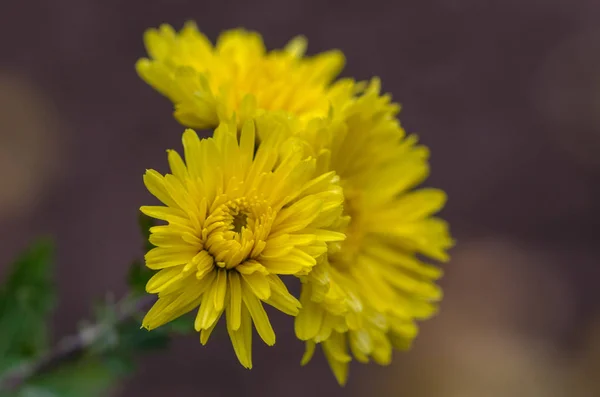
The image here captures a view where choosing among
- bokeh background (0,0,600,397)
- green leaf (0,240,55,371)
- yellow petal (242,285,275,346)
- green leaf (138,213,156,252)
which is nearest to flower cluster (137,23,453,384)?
yellow petal (242,285,275,346)

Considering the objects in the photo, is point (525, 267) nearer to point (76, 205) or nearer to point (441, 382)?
point (441, 382)

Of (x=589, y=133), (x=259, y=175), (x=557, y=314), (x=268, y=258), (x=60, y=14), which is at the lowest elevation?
(x=268, y=258)

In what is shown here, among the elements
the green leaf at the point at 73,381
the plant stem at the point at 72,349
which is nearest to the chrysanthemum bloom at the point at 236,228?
the plant stem at the point at 72,349

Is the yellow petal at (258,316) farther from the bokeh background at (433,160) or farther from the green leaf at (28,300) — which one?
the bokeh background at (433,160)

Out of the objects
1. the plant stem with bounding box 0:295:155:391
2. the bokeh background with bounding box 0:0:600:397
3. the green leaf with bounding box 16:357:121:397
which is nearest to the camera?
the plant stem with bounding box 0:295:155:391

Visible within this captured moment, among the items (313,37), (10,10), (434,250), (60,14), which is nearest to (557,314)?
(313,37)

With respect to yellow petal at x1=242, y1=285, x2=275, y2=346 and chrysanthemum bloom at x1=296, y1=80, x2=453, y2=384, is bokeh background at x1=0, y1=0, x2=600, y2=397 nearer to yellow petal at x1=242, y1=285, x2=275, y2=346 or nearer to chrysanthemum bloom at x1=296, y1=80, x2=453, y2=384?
chrysanthemum bloom at x1=296, y1=80, x2=453, y2=384
